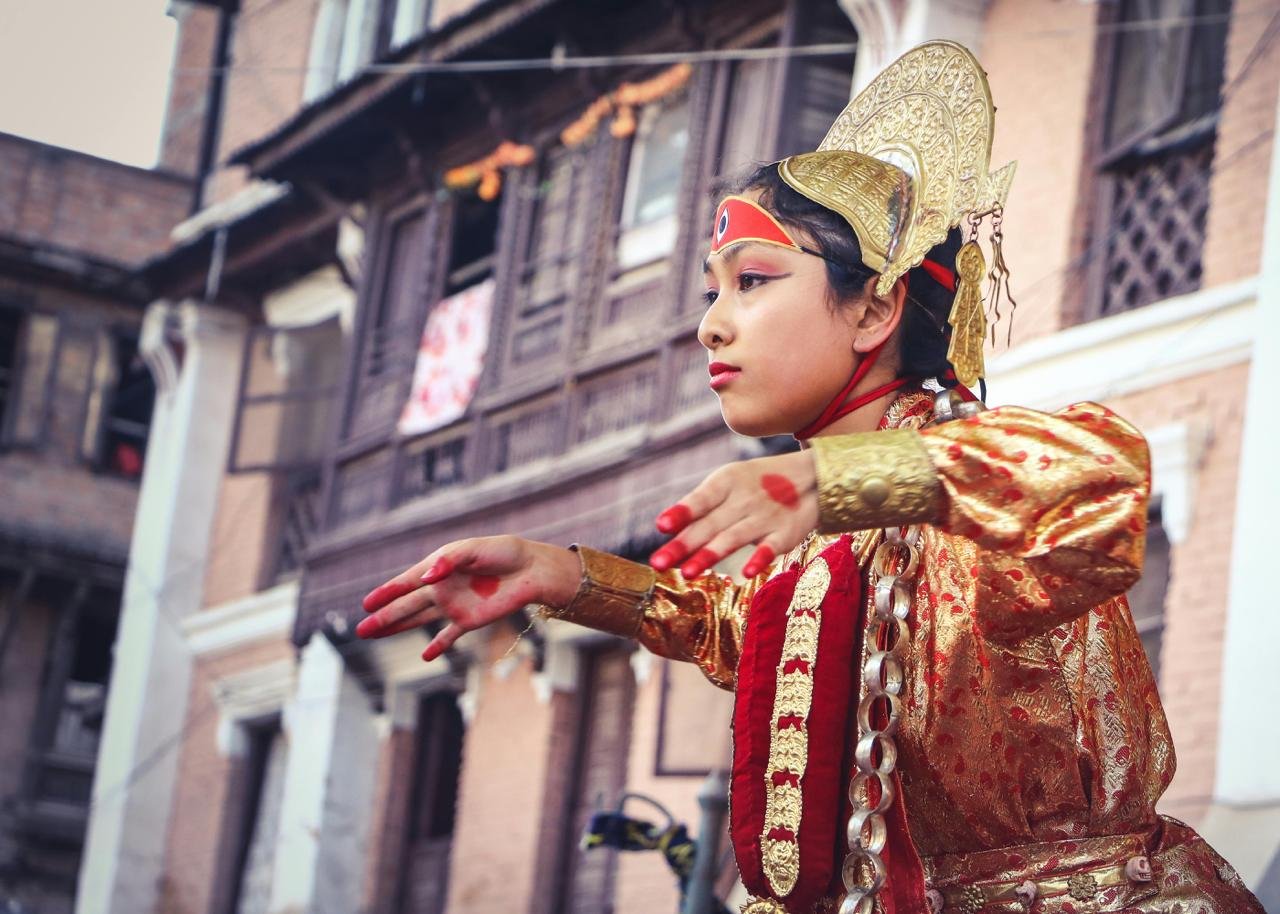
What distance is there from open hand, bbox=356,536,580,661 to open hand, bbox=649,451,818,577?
1.91 ft

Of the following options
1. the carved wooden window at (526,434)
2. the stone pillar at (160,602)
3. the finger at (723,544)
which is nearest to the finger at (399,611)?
the finger at (723,544)

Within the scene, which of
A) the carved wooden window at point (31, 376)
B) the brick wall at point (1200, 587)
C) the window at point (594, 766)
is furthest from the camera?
the carved wooden window at point (31, 376)

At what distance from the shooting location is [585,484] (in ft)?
41.3

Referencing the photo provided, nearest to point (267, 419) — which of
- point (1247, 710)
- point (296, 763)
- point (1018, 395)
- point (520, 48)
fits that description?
point (296, 763)

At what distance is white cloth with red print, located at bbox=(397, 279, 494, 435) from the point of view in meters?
14.4

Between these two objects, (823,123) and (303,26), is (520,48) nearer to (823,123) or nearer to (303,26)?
(823,123)

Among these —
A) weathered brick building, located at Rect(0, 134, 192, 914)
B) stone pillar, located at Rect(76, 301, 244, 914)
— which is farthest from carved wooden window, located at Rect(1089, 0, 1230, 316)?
weathered brick building, located at Rect(0, 134, 192, 914)

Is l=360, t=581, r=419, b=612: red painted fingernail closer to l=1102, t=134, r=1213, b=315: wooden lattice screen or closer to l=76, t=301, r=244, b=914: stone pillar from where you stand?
l=1102, t=134, r=1213, b=315: wooden lattice screen

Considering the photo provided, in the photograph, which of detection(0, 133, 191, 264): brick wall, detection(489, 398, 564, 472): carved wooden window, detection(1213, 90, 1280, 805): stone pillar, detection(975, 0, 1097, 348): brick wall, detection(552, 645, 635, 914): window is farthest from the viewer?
detection(0, 133, 191, 264): brick wall

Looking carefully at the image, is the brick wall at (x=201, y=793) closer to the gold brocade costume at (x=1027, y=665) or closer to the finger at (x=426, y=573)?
the finger at (x=426, y=573)

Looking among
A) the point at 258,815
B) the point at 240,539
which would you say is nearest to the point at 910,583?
the point at 258,815

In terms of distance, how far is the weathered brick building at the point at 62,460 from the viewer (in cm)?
2206

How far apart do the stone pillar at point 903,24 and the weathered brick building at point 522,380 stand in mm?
21

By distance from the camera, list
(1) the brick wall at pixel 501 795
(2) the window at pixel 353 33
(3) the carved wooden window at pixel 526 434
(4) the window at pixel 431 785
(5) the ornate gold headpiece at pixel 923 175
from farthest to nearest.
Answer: (2) the window at pixel 353 33 → (4) the window at pixel 431 785 → (3) the carved wooden window at pixel 526 434 → (1) the brick wall at pixel 501 795 → (5) the ornate gold headpiece at pixel 923 175
